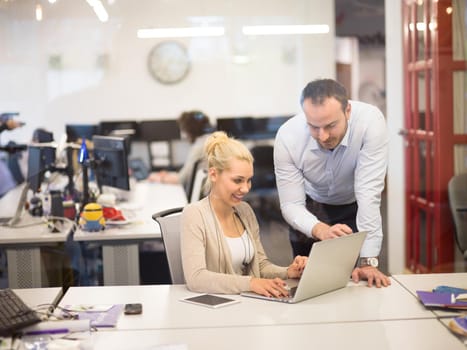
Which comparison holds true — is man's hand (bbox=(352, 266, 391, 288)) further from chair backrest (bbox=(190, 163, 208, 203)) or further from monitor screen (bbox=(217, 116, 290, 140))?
monitor screen (bbox=(217, 116, 290, 140))

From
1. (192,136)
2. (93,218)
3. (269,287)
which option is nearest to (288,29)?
(192,136)

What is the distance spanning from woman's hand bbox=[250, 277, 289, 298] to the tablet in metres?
0.10

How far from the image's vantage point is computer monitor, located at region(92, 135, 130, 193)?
4707 mm

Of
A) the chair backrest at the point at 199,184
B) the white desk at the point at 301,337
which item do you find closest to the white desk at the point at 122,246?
the chair backrest at the point at 199,184

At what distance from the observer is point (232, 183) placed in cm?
311

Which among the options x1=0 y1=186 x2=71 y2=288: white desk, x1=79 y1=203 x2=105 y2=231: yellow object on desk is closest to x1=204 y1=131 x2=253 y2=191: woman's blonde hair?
x1=79 y1=203 x2=105 y2=231: yellow object on desk

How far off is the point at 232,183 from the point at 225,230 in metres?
0.21

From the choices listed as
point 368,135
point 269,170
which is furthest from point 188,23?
point 368,135

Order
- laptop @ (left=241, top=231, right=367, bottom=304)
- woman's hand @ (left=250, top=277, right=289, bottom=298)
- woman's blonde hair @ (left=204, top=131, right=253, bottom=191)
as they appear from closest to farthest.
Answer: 1. laptop @ (left=241, top=231, right=367, bottom=304)
2. woman's hand @ (left=250, top=277, right=289, bottom=298)
3. woman's blonde hair @ (left=204, top=131, right=253, bottom=191)

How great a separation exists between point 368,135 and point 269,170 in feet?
3.57

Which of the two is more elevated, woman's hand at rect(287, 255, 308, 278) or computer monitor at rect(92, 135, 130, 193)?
computer monitor at rect(92, 135, 130, 193)

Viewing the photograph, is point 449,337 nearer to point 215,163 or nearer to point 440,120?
point 215,163

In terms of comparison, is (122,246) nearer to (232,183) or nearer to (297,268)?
(232,183)

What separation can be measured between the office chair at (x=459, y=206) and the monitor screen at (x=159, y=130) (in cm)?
196
